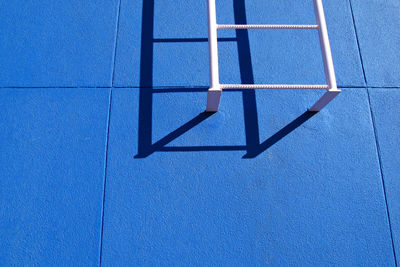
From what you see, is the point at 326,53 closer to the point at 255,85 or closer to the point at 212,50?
the point at 255,85

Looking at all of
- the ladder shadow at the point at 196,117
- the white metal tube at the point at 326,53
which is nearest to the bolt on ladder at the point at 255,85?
the white metal tube at the point at 326,53

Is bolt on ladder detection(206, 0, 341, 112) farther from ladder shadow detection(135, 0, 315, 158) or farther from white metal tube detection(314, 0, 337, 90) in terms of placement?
ladder shadow detection(135, 0, 315, 158)

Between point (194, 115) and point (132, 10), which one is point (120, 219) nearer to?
point (194, 115)

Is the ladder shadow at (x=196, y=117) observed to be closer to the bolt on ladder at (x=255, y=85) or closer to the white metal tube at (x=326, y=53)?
the bolt on ladder at (x=255, y=85)

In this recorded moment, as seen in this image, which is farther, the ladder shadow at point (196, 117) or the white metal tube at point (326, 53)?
the ladder shadow at point (196, 117)

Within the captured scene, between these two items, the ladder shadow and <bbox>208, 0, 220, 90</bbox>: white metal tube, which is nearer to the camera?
<bbox>208, 0, 220, 90</bbox>: white metal tube

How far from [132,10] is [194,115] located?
0.97 metres

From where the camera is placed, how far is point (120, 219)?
6.46 ft

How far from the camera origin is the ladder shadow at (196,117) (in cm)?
211

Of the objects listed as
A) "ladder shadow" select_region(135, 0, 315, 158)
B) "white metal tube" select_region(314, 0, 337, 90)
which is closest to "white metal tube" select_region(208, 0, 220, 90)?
"ladder shadow" select_region(135, 0, 315, 158)

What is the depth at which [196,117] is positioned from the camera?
2.18 m

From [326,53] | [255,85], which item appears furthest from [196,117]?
[326,53]

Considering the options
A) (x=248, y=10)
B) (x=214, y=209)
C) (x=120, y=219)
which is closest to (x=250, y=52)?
(x=248, y=10)

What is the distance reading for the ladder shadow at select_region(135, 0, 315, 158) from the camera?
6.93ft
